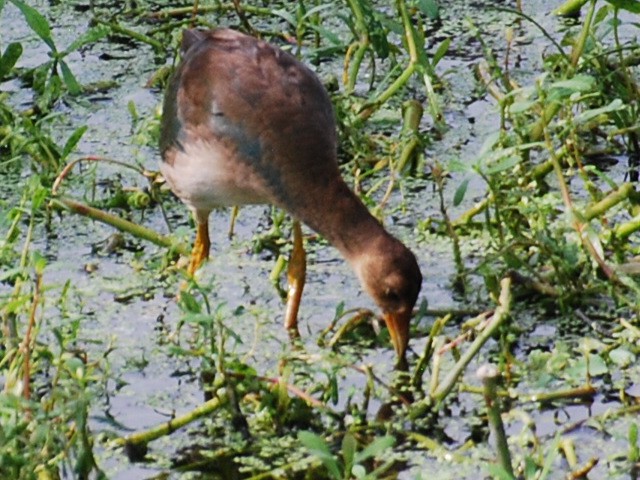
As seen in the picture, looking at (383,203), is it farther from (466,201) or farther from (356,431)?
(356,431)

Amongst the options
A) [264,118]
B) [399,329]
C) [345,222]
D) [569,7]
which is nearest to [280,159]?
[264,118]

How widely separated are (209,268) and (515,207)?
44.2 inches

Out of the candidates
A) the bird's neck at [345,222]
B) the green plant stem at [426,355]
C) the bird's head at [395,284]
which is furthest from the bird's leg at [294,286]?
the green plant stem at [426,355]

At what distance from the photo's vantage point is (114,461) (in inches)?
171

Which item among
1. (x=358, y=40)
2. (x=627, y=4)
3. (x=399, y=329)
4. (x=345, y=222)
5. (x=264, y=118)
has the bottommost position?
(x=399, y=329)

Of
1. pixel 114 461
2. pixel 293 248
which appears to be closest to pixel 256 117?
pixel 293 248

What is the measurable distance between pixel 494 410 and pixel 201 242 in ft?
8.32

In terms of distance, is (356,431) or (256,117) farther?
(256,117)

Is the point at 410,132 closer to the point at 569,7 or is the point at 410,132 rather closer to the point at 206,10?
the point at 569,7

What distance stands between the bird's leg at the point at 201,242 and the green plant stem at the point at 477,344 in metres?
1.38

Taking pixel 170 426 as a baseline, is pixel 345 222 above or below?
above

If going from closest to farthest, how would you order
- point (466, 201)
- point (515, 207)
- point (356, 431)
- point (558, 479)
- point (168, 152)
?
point (558, 479) → point (356, 431) → point (515, 207) → point (168, 152) → point (466, 201)

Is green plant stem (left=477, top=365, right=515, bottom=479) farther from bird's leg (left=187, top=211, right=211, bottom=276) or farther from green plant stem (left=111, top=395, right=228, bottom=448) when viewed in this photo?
bird's leg (left=187, top=211, right=211, bottom=276)

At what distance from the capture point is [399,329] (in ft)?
16.1
